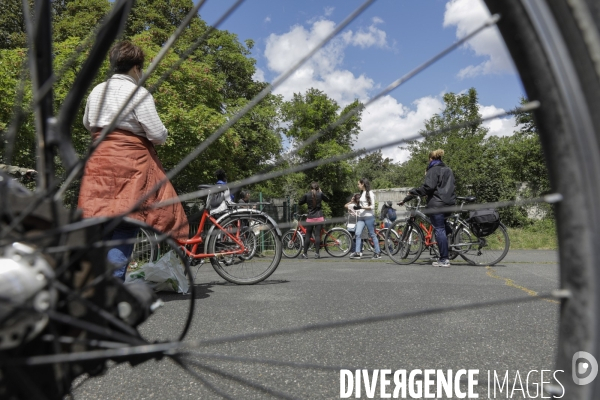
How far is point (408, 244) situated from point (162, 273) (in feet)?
16.7

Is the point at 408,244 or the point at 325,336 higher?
the point at 408,244

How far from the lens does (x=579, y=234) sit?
0.67m

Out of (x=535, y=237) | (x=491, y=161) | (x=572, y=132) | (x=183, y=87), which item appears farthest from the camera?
(x=491, y=161)

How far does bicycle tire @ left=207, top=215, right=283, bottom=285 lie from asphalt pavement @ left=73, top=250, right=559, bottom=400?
15 centimetres

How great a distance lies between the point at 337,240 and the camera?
12188 mm

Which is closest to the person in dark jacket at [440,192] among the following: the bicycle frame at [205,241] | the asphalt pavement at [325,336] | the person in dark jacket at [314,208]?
the asphalt pavement at [325,336]

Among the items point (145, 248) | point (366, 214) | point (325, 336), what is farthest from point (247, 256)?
point (366, 214)

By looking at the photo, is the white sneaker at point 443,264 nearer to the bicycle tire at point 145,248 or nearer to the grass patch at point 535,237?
the bicycle tire at point 145,248

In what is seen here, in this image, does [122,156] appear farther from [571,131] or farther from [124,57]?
[571,131]

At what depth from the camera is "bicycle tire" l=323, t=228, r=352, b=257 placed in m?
11.9

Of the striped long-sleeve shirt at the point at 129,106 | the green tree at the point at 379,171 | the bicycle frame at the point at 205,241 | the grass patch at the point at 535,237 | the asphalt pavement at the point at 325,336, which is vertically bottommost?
the asphalt pavement at the point at 325,336

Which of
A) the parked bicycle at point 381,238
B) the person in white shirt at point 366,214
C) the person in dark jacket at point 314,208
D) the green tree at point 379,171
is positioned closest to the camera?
the parked bicycle at point 381,238

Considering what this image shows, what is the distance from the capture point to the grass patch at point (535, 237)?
43.7ft

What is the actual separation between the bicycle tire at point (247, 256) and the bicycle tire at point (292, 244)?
19.9ft
